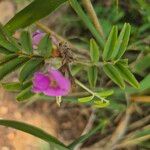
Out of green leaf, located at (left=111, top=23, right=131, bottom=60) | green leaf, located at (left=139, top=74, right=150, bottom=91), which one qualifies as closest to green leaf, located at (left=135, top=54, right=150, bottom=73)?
green leaf, located at (left=139, top=74, right=150, bottom=91)

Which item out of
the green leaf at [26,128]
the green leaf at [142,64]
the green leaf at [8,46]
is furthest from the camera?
the green leaf at [142,64]

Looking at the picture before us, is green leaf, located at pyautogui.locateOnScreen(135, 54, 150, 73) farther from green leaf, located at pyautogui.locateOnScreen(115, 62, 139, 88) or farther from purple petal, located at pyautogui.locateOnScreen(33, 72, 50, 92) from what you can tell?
purple petal, located at pyautogui.locateOnScreen(33, 72, 50, 92)

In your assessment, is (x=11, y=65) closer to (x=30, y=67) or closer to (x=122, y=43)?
(x=30, y=67)

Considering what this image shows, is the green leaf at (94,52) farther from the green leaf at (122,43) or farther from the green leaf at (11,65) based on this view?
the green leaf at (11,65)

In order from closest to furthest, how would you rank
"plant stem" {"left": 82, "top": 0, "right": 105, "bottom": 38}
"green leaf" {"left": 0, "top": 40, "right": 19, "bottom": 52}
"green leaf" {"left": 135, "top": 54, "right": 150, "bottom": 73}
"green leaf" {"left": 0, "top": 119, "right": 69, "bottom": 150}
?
"green leaf" {"left": 0, "top": 40, "right": 19, "bottom": 52} → "green leaf" {"left": 0, "top": 119, "right": 69, "bottom": 150} → "plant stem" {"left": 82, "top": 0, "right": 105, "bottom": 38} → "green leaf" {"left": 135, "top": 54, "right": 150, "bottom": 73}

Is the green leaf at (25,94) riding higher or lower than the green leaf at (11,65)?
lower

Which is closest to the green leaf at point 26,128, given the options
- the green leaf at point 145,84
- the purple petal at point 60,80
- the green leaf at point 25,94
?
the green leaf at point 25,94

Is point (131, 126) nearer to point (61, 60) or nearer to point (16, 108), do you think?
point (16, 108)
